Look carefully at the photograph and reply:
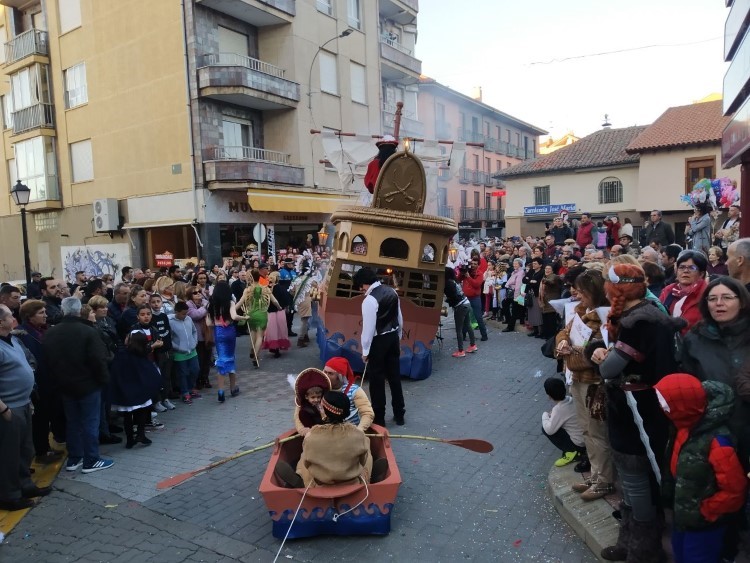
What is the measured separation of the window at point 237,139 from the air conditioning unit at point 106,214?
5.43 meters

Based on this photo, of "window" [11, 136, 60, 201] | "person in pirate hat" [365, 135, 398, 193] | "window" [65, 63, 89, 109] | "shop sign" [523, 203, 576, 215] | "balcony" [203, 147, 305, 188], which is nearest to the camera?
"person in pirate hat" [365, 135, 398, 193]

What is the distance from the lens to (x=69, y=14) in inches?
934

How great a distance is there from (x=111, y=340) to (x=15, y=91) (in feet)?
85.1

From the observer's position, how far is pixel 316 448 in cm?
432

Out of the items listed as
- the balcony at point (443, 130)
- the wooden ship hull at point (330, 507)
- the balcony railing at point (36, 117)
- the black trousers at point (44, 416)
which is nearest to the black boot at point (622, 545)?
the wooden ship hull at point (330, 507)

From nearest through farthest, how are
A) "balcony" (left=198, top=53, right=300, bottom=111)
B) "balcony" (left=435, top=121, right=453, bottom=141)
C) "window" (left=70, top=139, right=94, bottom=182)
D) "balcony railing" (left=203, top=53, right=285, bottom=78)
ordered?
"balcony" (left=198, top=53, right=300, bottom=111), "balcony railing" (left=203, top=53, right=285, bottom=78), "window" (left=70, top=139, right=94, bottom=182), "balcony" (left=435, top=121, right=453, bottom=141)

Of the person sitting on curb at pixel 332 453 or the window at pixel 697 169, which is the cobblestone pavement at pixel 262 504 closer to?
the person sitting on curb at pixel 332 453

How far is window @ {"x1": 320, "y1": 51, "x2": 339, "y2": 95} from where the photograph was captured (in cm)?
2450

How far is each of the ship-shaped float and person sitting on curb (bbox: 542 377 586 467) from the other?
4056 mm

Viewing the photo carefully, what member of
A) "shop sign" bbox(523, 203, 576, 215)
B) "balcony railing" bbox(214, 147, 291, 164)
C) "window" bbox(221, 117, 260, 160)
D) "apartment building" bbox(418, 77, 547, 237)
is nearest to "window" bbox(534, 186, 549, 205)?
"shop sign" bbox(523, 203, 576, 215)

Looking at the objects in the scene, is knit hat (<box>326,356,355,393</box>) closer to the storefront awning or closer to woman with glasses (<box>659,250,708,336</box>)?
woman with glasses (<box>659,250,708,336</box>)

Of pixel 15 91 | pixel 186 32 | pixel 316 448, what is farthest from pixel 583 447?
pixel 15 91

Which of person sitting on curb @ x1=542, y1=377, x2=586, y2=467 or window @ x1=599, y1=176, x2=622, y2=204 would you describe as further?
window @ x1=599, y1=176, x2=622, y2=204

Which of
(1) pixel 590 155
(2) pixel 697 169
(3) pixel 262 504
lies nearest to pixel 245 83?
(3) pixel 262 504
